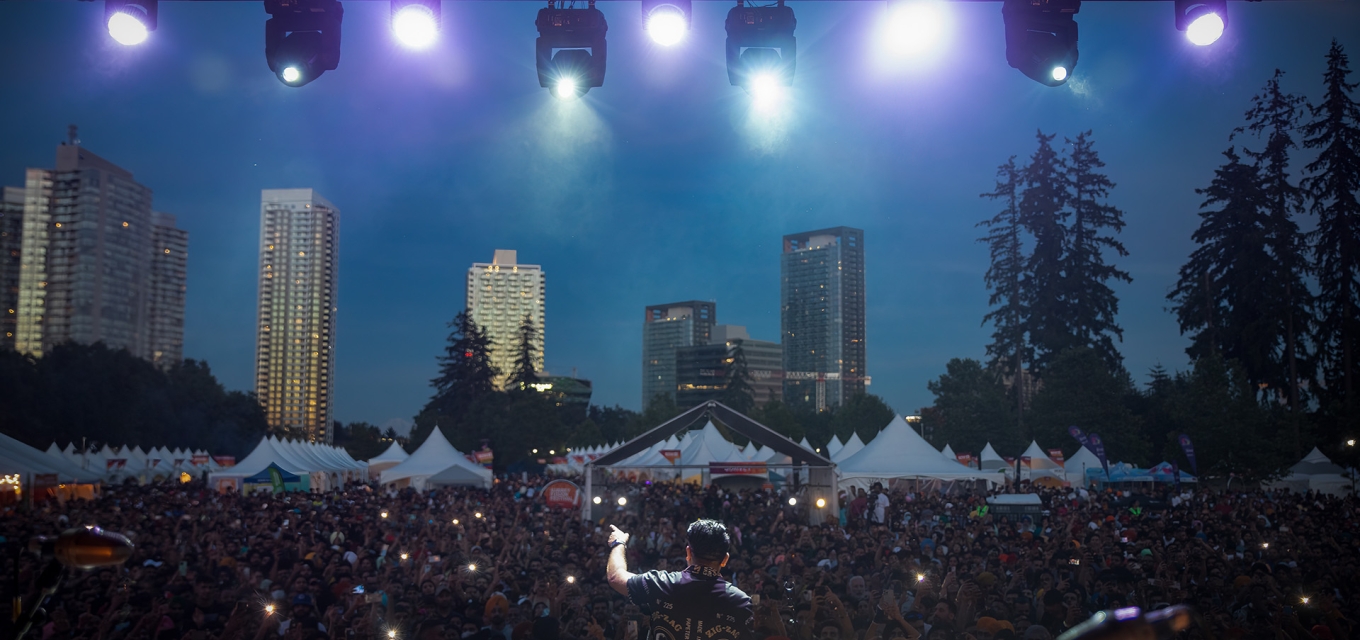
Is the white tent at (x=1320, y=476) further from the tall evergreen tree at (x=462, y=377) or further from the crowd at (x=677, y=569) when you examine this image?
the tall evergreen tree at (x=462, y=377)

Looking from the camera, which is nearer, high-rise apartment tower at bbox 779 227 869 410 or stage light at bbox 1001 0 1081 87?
stage light at bbox 1001 0 1081 87

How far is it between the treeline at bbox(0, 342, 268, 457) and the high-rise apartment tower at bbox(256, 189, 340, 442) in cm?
8533

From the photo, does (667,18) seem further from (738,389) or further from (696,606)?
(738,389)

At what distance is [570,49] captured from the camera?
29.3 feet

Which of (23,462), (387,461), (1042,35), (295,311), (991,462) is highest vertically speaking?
(295,311)

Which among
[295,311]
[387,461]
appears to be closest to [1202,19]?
[387,461]

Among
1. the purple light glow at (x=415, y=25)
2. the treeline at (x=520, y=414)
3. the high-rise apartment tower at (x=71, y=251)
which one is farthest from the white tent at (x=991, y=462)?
the high-rise apartment tower at (x=71, y=251)

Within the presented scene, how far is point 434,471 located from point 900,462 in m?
16.7

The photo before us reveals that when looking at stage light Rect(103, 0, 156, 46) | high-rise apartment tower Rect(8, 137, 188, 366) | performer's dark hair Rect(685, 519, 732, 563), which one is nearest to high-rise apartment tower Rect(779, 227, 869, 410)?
high-rise apartment tower Rect(8, 137, 188, 366)

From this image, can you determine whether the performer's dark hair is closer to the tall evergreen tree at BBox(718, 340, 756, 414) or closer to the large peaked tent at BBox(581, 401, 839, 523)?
the large peaked tent at BBox(581, 401, 839, 523)

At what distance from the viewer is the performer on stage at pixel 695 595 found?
3545mm

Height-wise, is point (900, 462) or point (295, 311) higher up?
point (295, 311)

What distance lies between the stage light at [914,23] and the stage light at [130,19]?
22.9 ft

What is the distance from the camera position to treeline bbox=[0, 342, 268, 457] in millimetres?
46125
